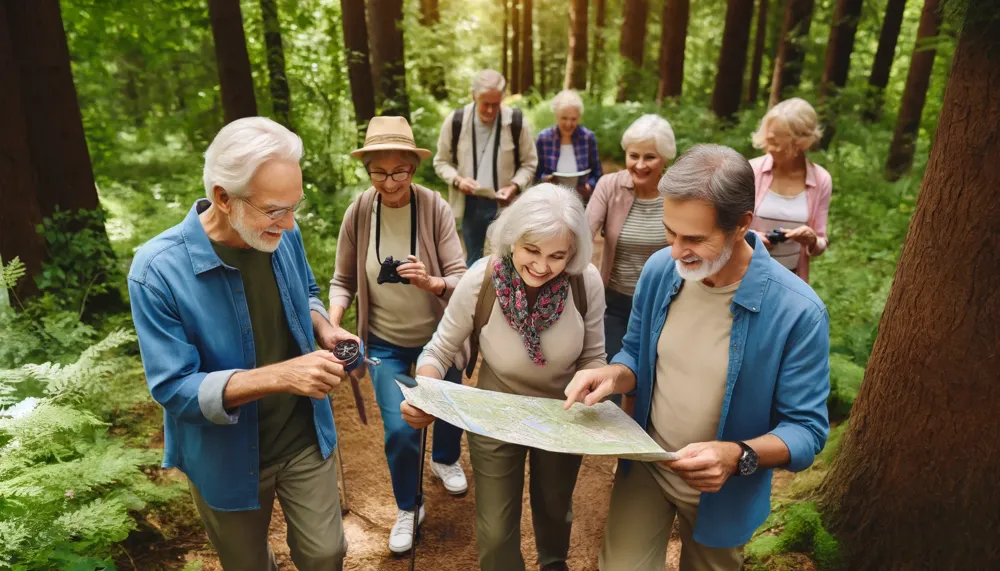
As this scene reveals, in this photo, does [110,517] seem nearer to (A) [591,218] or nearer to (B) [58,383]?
(B) [58,383]

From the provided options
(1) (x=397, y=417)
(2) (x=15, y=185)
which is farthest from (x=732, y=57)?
(2) (x=15, y=185)

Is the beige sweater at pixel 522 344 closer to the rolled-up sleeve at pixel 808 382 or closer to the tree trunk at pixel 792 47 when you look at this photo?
the rolled-up sleeve at pixel 808 382

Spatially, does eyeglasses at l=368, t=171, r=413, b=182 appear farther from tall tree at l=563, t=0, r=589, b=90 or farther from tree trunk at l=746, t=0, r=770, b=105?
tree trunk at l=746, t=0, r=770, b=105

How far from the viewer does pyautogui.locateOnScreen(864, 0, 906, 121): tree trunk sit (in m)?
11.7

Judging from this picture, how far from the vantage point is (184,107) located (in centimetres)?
1383

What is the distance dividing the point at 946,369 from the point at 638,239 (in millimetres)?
1984

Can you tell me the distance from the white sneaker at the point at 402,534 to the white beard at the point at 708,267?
2452mm

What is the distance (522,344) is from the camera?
2.91 metres

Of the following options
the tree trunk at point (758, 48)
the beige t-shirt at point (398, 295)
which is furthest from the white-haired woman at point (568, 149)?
the tree trunk at point (758, 48)

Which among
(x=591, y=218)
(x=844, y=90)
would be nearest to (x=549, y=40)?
(x=844, y=90)

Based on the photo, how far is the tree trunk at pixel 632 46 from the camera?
19547mm

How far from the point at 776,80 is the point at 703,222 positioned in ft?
39.1

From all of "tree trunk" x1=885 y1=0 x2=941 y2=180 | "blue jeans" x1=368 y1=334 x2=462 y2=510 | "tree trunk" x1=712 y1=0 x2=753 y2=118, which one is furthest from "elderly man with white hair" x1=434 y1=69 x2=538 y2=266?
"tree trunk" x1=712 y1=0 x2=753 y2=118

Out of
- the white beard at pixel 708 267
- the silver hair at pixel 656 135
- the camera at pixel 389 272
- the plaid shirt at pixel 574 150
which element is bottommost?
the camera at pixel 389 272
